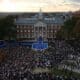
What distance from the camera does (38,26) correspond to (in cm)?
2722

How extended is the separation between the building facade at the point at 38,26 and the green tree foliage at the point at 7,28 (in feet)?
2.66

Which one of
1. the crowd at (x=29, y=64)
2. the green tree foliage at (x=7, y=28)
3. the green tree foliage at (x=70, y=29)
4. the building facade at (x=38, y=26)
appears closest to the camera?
the crowd at (x=29, y=64)

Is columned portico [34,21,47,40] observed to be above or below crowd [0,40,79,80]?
above

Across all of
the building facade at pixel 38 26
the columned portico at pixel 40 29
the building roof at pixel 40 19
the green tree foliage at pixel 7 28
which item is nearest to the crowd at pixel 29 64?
the green tree foliage at pixel 7 28

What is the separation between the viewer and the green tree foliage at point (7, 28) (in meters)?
21.1

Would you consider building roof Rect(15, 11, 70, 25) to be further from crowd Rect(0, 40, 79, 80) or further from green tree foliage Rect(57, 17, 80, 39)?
crowd Rect(0, 40, 79, 80)

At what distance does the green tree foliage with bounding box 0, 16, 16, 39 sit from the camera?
21094 mm

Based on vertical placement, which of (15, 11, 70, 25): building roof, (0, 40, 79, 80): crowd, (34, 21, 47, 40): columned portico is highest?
(15, 11, 70, 25): building roof

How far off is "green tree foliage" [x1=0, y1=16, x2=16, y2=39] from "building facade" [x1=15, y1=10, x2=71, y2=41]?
0.81 metres

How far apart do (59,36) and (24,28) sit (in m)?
3.73

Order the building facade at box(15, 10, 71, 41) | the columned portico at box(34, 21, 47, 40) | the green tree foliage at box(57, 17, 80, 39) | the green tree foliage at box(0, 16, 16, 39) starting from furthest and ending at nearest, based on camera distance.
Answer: the columned portico at box(34, 21, 47, 40), the building facade at box(15, 10, 71, 41), the green tree foliage at box(57, 17, 80, 39), the green tree foliage at box(0, 16, 16, 39)

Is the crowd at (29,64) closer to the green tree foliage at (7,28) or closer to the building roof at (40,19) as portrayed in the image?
the green tree foliage at (7,28)

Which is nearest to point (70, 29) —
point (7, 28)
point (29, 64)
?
point (7, 28)

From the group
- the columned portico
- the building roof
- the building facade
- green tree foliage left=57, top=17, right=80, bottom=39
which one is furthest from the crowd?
the columned portico
